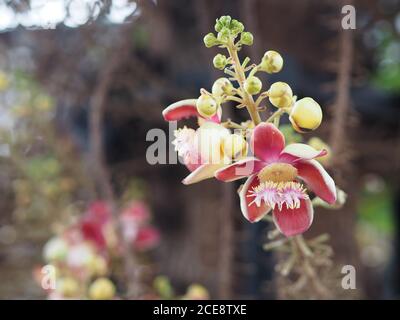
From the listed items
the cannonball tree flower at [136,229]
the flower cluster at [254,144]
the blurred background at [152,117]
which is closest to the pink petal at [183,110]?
the flower cluster at [254,144]

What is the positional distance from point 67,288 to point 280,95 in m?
0.26

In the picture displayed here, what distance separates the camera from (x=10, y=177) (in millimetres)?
723

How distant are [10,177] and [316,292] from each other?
465 millimetres

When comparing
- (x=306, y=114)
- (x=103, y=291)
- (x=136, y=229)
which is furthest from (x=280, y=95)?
(x=136, y=229)

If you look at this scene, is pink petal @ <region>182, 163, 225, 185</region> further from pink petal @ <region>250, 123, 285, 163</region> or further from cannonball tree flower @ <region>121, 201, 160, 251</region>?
cannonball tree flower @ <region>121, 201, 160, 251</region>

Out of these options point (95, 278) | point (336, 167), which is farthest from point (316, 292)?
point (95, 278)

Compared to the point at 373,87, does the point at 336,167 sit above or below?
below

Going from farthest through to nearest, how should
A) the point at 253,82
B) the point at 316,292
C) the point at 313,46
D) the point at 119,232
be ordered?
1. the point at 313,46
2. the point at 119,232
3. the point at 316,292
4. the point at 253,82

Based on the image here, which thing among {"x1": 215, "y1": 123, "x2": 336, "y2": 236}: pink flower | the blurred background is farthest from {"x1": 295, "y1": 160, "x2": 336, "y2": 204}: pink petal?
the blurred background

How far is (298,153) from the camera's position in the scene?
0.88 feet

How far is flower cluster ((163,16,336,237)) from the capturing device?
262 millimetres

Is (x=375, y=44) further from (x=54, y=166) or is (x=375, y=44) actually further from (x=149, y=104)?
(x=54, y=166)

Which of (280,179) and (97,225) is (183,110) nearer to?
(280,179)

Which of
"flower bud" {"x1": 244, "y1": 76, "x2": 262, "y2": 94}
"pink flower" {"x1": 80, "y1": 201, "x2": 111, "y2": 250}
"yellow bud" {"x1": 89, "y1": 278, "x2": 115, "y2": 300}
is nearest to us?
"flower bud" {"x1": 244, "y1": 76, "x2": 262, "y2": 94}
